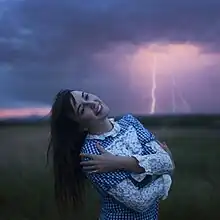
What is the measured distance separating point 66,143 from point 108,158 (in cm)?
13

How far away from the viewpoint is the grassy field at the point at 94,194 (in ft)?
8.45

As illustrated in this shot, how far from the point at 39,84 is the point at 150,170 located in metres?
1.26

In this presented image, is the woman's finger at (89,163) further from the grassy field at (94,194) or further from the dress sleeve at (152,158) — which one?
the grassy field at (94,194)

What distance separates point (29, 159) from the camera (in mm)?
2625

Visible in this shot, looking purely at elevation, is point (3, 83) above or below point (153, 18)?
below

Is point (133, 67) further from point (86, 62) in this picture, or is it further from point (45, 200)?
point (45, 200)

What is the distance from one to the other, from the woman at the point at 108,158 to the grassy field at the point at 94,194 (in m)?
1.05

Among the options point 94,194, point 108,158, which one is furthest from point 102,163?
point 94,194

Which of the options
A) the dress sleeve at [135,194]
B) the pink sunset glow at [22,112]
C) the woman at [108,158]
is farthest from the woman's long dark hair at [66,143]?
the pink sunset glow at [22,112]

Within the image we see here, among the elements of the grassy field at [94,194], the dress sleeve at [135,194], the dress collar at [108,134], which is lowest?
the grassy field at [94,194]

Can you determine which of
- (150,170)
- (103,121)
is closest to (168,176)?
(150,170)

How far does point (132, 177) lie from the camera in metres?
1.42

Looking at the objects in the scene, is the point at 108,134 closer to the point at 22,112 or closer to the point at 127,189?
the point at 127,189

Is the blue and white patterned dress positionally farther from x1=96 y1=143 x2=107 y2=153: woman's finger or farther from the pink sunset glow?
the pink sunset glow
